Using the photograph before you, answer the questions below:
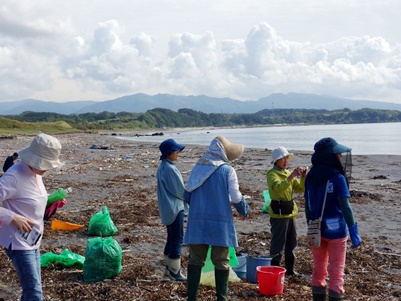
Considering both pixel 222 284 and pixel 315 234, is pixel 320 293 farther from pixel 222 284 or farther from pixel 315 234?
pixel 222 284

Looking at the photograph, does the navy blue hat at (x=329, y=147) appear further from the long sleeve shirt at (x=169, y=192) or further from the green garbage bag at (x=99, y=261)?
the green garbage bag at (x=99, y=261)

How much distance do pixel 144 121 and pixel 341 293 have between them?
165 metres

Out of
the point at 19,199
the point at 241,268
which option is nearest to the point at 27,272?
the point at 19,199

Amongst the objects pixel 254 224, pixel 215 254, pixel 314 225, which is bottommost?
pixel 254 224

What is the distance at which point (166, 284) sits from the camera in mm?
6887

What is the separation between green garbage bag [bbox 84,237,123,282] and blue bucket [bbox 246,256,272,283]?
1978 millimetres

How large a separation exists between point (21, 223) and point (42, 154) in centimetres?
70

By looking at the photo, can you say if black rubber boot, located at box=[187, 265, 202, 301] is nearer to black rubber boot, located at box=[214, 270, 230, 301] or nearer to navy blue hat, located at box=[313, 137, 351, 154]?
black rubber boot, located at box=[214, 270, 230, 301]

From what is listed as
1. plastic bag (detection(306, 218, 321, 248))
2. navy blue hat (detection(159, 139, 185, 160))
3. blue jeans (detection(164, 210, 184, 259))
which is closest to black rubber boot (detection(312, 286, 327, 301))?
plastic bag (detection(306, 218, 321, 248))

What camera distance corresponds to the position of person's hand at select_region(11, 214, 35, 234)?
14.2 ft

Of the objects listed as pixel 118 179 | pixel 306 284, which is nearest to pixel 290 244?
pixel 306 284

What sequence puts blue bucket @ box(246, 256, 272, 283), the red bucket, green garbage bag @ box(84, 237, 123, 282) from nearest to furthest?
the red bucket
green garbage bag @ box(84, 237, 123, 282)
blue bucket @ box(246, 256, 272, 283)

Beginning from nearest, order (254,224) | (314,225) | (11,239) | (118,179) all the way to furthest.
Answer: (11,239) < (314,225) < (254,224) < (118,179)

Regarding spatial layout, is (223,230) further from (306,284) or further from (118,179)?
(118,179)
